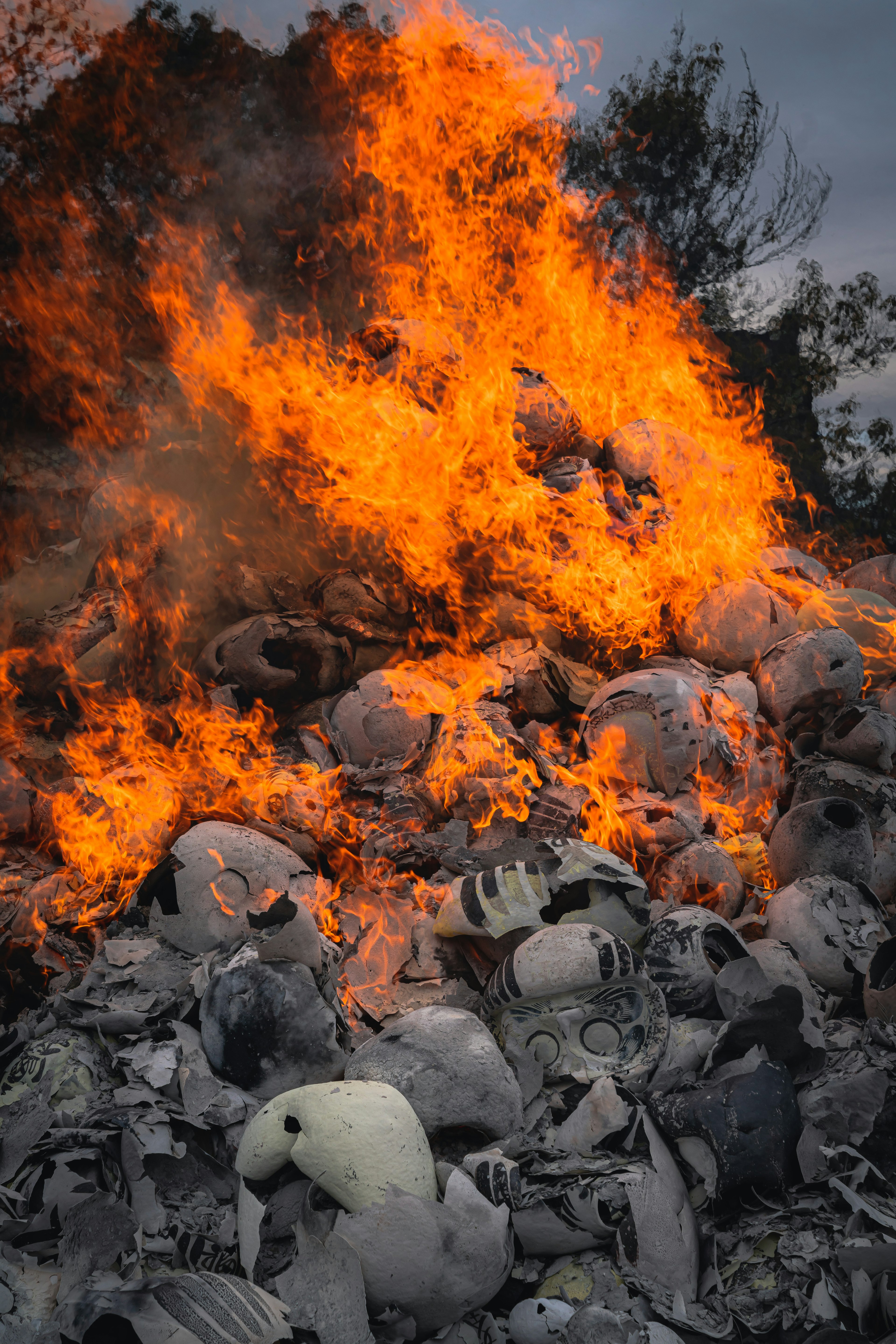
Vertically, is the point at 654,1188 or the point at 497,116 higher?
the point at 497,116

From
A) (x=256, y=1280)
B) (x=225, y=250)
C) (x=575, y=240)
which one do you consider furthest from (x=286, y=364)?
(x=256, y=1280)

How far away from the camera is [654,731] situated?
5836mm

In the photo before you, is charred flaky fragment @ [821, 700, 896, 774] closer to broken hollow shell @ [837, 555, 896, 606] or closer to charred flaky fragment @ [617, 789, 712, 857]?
charred flaky fragment @ [617, 789, 712, 857]

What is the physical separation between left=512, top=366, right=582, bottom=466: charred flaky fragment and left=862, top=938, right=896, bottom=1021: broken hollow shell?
5.04 metres

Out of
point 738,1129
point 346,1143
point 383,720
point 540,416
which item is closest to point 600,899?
point 738,1129

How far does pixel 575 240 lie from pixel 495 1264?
12340mm

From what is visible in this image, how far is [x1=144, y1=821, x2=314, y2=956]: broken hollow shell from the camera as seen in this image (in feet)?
14.7

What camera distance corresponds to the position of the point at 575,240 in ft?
39.0

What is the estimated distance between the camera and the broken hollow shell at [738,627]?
689 centimetres

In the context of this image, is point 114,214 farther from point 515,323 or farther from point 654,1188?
point 654,1188

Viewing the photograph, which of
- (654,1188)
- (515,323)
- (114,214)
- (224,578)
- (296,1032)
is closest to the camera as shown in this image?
(654,1188)

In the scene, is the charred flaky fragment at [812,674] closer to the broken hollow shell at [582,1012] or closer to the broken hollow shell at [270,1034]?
the broken hollow shell at [582,1012]

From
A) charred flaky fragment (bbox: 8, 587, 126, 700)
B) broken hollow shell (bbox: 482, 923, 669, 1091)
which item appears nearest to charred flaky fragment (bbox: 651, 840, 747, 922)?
broken hollow shell (bbox: 482, 923, 669, 1091)

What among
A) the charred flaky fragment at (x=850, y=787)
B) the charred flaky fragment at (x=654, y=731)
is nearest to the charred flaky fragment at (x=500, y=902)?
the charred flaky fragment at (x=654, y=731)
